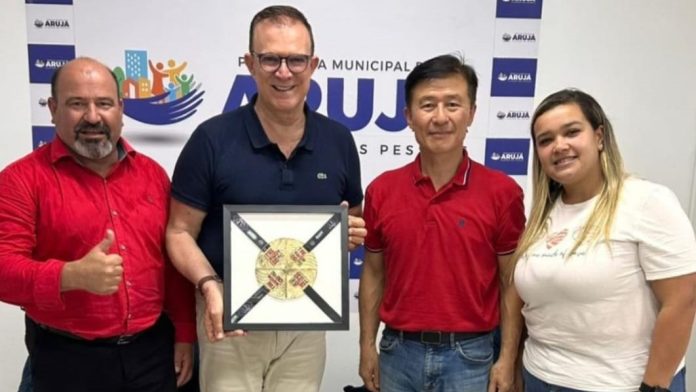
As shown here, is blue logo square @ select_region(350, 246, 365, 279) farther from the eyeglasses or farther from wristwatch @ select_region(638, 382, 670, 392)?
wristwatch @ select_region(638, 382, 670, 392)

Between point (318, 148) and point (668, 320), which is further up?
point (318, 148)

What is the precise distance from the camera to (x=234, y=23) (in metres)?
2.58

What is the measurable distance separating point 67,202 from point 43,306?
303 millimetres

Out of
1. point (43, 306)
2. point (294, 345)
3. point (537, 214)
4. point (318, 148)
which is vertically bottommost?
point (294, 345)

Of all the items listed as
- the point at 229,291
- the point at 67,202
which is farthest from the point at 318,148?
the point at 67,202

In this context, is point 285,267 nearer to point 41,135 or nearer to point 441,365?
point 441,365

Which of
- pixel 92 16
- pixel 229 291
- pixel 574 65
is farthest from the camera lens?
pixel 574 65

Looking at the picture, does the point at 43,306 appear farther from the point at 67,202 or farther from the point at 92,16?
the point at 92,16

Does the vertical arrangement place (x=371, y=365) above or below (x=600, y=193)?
below

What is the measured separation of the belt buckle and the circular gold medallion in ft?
1.35

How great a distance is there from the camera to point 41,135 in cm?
265

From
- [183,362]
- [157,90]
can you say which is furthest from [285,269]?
[157,90]

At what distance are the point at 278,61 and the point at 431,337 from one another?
98 centimetres

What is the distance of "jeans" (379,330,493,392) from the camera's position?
164cm
